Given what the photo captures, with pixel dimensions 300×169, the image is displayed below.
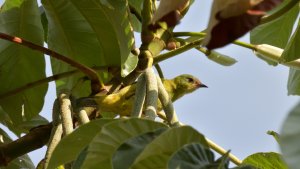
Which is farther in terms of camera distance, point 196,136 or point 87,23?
point 87,23

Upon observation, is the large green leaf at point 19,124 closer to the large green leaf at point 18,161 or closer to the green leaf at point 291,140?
the large green leaf at point 18,161

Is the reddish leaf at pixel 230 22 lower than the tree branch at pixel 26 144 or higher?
higher

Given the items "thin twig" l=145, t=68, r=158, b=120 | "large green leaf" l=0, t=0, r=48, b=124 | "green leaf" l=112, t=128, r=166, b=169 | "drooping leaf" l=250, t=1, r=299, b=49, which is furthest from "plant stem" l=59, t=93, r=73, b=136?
"drooping leaf" l=250, t=1, r=299, b=49

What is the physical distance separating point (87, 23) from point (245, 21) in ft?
2.97

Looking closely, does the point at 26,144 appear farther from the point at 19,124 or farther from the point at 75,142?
the point at 75,142

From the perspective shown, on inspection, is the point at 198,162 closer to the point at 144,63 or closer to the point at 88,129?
the point at 88,129

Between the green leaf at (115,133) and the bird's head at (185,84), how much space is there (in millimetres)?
735

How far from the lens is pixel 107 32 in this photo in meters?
1.45

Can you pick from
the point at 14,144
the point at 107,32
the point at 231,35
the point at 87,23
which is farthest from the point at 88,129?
the point at 87,23

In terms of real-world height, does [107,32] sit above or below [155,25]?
below

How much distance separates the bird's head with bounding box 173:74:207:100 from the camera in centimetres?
154

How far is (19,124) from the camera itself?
1.59 m

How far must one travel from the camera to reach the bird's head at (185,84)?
154 cm

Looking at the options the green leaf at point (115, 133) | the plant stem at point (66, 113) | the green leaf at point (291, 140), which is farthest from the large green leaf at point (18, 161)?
the green leaf at point (291, 140)
